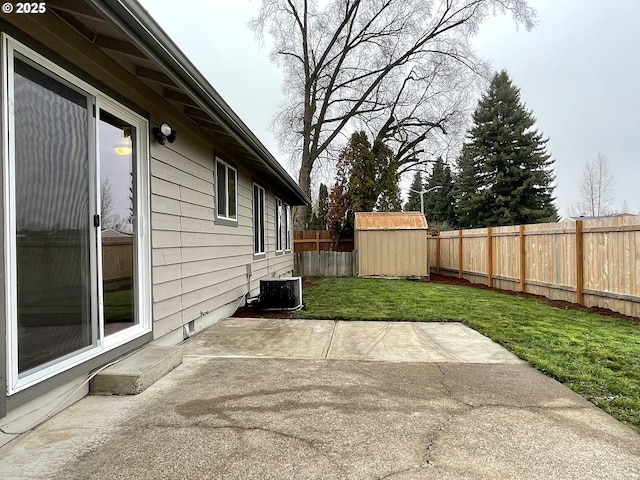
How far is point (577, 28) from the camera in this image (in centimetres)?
1570

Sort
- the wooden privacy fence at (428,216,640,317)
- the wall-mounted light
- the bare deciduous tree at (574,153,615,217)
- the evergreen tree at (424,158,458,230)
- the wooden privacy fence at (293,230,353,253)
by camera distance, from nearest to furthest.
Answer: the wall-mounted light → the wooden privacy fence at (428,216,640,317) → the wooden privacy fence at (293,230,353,253) → the bare deciduous tree at (574,153,615,217) → the evergreen tree at (424,158,458,230)

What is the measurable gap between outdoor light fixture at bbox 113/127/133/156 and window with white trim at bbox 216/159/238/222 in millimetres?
2098

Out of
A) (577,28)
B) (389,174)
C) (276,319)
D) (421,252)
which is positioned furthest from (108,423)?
(577,28)

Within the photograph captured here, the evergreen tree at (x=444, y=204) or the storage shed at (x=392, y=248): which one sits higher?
the evergreen tree at (x=444, y=204)

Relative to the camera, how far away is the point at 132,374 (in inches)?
108

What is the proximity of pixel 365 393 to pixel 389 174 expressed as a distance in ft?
49.9

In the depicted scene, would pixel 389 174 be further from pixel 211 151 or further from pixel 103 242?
pixel 103 242

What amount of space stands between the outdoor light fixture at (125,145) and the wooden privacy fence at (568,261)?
6.93m

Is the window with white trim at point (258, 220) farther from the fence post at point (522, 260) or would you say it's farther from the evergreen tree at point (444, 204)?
the evergreen tree at point (444, 204)

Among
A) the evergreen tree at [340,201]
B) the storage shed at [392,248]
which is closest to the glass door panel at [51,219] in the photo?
the storage shed at [392,248]

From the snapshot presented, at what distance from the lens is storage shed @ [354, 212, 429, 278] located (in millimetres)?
12469

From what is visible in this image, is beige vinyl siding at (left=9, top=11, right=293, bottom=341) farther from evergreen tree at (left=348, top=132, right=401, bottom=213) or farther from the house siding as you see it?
evergreen tree at (left=348, top=132, right=401, bottom=213)

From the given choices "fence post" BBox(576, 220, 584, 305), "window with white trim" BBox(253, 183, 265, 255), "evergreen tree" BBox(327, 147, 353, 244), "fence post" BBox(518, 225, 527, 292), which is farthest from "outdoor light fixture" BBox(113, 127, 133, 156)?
"evergreen tree" BBox(327, 147, 353, 244)

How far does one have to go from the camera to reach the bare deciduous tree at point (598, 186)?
96.2 feet
